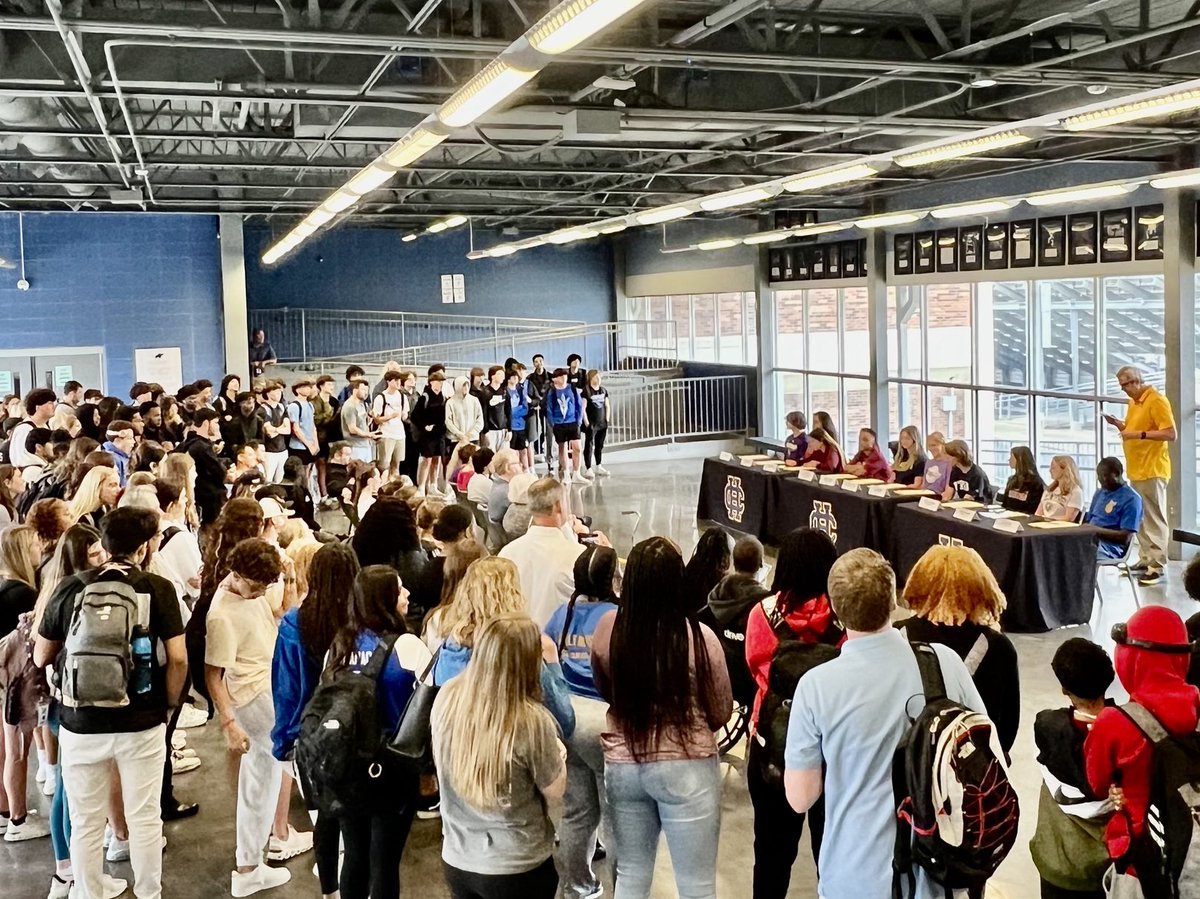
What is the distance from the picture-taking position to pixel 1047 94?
34.1ft

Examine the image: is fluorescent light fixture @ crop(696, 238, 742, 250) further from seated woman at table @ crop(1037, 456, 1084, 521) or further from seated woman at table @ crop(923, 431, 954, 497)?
seated woman at table @ crop(1037, 456, 1084, 521)

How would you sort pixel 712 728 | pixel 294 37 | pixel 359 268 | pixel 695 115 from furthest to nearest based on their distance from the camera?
pixel 359 268
pixel 695 115
pixel 294 37
pixel 712 728

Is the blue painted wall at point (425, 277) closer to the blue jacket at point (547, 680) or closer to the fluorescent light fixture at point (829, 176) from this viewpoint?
the fluorescent light fixture at point (829, 176)

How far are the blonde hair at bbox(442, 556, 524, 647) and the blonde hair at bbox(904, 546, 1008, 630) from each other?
1.35 m

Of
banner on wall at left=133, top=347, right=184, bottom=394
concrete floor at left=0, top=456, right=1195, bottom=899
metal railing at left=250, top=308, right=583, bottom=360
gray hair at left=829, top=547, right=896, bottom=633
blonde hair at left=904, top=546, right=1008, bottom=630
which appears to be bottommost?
concrete floor at left=0, top=456, right=1195, bottom=899

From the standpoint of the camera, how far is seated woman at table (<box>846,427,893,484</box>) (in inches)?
472

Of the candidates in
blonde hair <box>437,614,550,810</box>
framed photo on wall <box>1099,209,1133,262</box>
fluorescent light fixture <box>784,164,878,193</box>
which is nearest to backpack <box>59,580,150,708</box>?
blonde hair <box>437,614,550,810</box>

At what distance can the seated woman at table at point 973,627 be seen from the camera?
404cm

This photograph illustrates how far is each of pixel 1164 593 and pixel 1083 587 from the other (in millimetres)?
1544

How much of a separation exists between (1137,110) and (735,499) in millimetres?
6806

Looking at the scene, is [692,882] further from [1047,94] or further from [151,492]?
[1047,94]

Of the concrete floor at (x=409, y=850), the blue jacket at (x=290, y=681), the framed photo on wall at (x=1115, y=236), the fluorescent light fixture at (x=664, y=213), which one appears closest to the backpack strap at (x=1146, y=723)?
the concrete floor at (x=409, y=850)

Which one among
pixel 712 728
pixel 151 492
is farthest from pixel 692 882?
pixel 151 492

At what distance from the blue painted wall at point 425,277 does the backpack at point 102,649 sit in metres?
22.4
